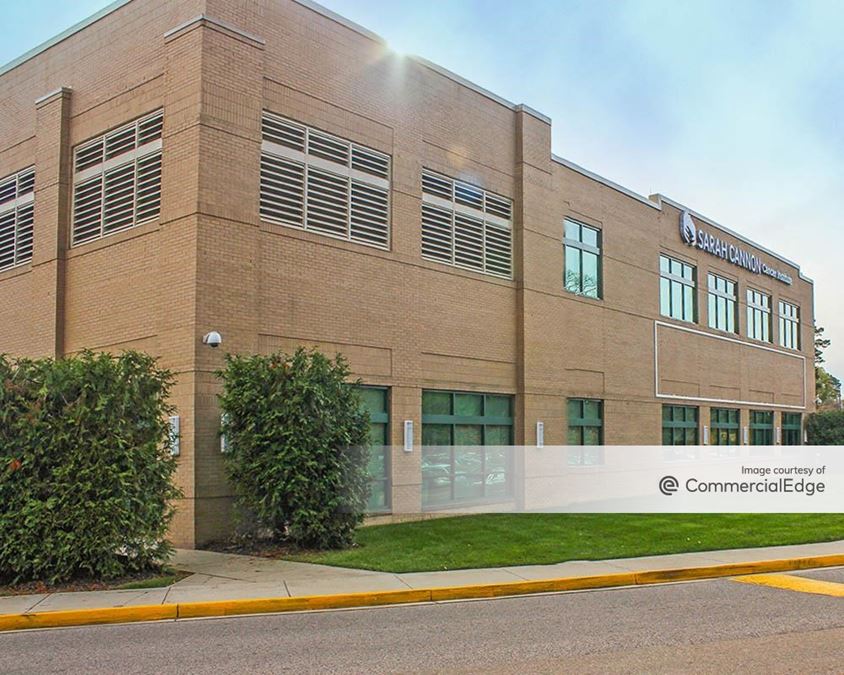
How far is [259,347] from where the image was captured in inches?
674

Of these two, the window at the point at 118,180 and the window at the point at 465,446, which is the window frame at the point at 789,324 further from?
the window at the point at 118,180

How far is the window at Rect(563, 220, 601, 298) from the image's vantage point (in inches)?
1032

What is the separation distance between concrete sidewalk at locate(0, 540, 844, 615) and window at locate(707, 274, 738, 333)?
20.6 m

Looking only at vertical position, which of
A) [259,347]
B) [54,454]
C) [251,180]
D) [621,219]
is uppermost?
[621,219]

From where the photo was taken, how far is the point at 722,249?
36469 mm

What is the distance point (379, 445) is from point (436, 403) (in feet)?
7.10

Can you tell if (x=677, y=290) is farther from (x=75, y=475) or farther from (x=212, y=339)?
(x=75, y=475)

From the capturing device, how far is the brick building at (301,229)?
16.6m

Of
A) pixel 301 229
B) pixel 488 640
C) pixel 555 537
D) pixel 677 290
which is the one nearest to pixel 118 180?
pixel 301 229

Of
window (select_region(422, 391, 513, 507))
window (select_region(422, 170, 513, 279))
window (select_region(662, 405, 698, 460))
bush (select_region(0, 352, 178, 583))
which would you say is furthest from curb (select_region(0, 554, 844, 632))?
window (select_region(662, 405, 698, 460))

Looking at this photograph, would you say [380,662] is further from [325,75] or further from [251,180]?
[325,75]

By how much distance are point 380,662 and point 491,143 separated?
17.0m

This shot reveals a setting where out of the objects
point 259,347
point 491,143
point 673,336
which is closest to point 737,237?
point 673,336

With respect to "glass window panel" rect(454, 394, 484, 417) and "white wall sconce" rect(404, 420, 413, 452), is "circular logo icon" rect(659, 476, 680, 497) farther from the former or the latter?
"white wall sconce" rect(404, 420, 413, 452)
